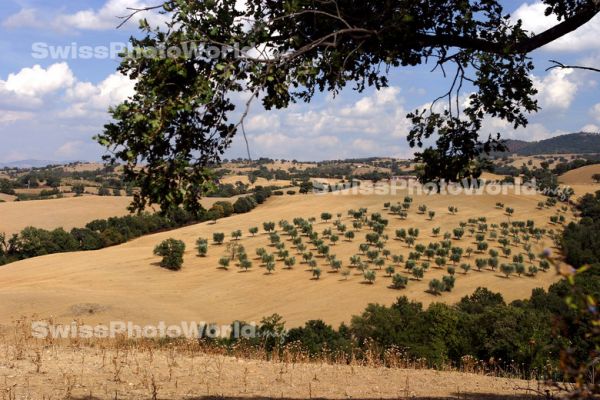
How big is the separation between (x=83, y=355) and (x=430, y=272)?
36.7 meters

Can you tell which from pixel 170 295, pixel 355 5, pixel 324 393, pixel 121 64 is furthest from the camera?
pixel 170 295

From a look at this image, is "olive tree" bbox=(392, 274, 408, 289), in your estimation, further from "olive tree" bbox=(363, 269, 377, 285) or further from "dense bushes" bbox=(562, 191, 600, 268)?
"dense bushes" bbox=(562, 191, 600, 268)

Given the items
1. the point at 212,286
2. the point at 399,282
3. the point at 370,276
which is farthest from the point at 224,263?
the point at 399,282

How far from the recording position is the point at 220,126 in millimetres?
6047

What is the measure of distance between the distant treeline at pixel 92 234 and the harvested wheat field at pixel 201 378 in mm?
39982

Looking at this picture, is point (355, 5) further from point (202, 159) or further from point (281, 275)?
point (281, 275)

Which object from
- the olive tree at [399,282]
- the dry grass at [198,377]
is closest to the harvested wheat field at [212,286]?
the olive tree at [399,282]

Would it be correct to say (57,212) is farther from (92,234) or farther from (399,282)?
(399,282)

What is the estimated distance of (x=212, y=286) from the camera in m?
42.5

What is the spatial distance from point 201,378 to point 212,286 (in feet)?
107

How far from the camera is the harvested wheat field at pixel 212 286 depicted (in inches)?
1291

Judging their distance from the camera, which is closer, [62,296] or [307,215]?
[62,296]

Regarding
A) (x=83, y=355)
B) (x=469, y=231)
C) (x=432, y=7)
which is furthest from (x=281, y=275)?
(x=432, y=7)

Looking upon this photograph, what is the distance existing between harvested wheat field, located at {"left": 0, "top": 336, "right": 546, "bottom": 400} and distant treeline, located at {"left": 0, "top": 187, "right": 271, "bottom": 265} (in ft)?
131
